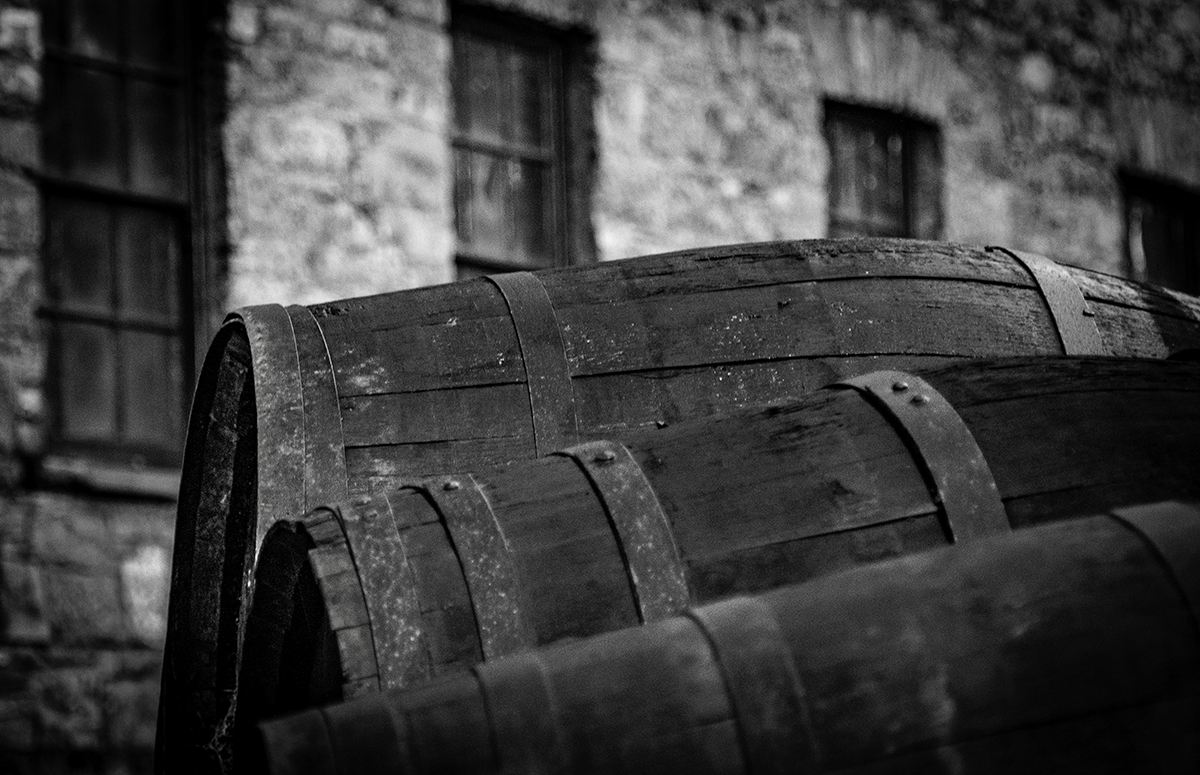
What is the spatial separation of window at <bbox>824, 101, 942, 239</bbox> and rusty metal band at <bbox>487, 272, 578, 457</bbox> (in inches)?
152

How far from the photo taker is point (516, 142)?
5871 millimetres

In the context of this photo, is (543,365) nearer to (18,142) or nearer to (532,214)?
(18,142)

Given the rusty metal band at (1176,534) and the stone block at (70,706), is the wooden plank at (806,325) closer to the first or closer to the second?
the rusty metal band at (1176,534)

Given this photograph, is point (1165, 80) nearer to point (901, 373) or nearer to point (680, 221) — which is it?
point (680, 221)

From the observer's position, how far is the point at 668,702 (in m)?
1.69

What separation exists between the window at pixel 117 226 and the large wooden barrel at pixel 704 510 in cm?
272

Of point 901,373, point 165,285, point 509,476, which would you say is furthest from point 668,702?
point 165,285

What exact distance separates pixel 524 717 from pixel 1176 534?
0.77m

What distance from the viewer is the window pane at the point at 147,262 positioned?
4953 millimetres

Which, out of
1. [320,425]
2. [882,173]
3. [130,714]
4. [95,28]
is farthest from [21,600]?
[882,173]

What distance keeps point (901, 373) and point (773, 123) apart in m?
4.14

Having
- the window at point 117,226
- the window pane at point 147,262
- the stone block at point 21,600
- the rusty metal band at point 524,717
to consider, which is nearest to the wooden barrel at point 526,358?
the rusty metal band at point 524,717

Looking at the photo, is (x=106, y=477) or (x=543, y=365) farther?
(x=106, y=477)

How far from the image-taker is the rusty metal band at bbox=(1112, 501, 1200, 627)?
5.68 feet
